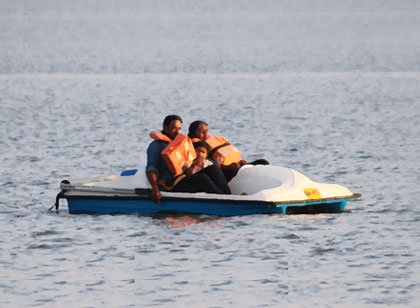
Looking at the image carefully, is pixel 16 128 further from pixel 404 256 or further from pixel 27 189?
pixel 404 256

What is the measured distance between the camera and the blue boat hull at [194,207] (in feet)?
54.5

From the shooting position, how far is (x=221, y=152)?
684 inches

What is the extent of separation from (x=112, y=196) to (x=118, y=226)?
50cm

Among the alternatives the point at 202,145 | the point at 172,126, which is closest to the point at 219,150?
the point at 202,145

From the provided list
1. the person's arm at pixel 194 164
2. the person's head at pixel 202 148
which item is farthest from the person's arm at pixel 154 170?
the person's head at pixel 202 148

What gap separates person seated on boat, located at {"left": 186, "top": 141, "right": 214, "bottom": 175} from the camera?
17.1 meters

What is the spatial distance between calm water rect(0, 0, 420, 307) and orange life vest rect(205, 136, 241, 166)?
0.93 m

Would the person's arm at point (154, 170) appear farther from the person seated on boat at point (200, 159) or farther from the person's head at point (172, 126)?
the person seated on boat at point (200, 159)

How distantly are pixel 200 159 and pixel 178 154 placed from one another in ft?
1.17

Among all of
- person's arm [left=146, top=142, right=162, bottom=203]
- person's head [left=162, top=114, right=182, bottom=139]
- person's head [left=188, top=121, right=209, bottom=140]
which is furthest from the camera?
person's head [left=188, top=121, right=209, bottom=140]

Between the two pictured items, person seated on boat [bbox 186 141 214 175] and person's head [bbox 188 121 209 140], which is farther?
person's head [bbox 188 121 209 140]

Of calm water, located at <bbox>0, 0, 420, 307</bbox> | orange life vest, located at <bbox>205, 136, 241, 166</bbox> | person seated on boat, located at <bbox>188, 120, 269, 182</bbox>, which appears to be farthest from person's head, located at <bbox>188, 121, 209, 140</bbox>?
calm water, located at <bbox>0, 0, 420, 307</bbox>

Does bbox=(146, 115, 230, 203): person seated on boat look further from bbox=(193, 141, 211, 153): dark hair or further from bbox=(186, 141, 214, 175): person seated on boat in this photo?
bbox=(193, 141, 211, 153): dark hair

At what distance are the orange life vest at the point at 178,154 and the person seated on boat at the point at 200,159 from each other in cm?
7
